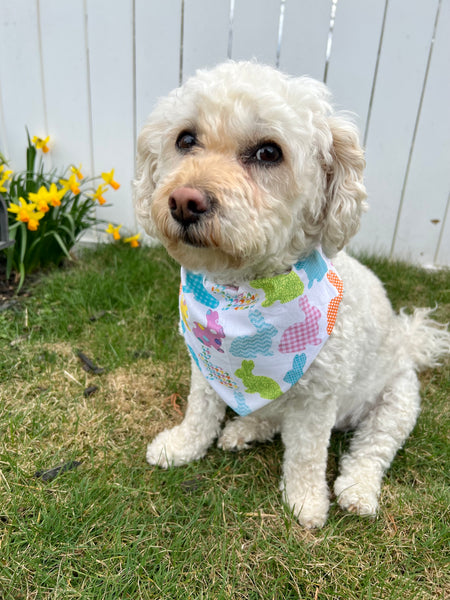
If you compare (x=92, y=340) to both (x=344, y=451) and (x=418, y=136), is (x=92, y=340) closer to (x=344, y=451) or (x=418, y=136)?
(x=344, y=451)

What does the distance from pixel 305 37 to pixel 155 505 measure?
10.7 feet

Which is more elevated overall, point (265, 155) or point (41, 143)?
point (265, 155)

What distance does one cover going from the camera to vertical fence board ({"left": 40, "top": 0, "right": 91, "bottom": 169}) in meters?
3.49

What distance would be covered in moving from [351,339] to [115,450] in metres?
1.18

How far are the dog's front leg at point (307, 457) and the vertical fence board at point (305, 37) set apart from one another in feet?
8.85

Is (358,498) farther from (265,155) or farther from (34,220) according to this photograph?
(34,220)

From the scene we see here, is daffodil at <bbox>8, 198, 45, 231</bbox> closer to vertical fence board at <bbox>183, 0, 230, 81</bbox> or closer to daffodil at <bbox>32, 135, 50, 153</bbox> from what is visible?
daffodil at <bbox>32, 135, 50, 153</bbox>

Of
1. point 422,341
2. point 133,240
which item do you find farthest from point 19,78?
point 422,341

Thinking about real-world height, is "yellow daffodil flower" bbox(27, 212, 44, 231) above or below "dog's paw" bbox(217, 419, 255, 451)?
above

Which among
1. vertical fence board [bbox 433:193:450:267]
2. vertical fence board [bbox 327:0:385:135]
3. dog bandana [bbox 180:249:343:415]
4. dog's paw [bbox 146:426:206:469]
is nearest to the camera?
dog bandana [bbox 180:249:343:415]

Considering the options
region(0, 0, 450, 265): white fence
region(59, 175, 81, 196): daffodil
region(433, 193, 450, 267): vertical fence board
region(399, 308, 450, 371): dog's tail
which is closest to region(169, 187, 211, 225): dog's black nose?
region(399, 308, 450, 371): dog's tail

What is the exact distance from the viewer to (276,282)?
5.74ft

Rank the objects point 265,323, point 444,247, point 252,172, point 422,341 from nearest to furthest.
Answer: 1. point 252,172
2. point 265,323
3. point 422,341
4. point 444,247

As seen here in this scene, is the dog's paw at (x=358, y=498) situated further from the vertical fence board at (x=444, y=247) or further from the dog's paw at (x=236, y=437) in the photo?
the vertical fence board at (x=444, y=247)
